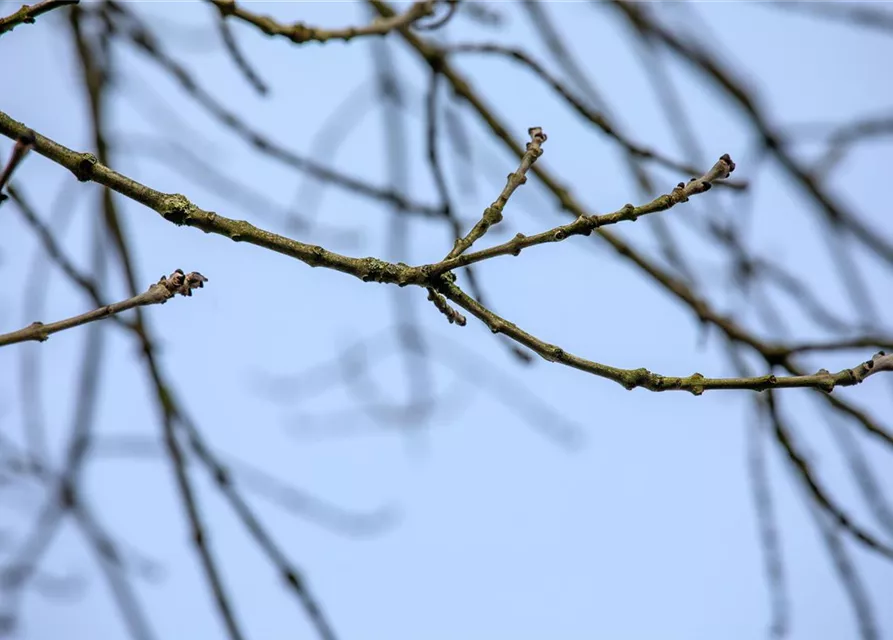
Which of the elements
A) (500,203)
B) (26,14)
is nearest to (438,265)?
(500,203)

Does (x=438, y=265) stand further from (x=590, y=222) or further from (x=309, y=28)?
(x=309, y=28)

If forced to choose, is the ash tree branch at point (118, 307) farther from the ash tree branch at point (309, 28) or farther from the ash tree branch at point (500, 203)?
the ash tree branch at point (309, 28)

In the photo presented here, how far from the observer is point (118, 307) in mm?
799

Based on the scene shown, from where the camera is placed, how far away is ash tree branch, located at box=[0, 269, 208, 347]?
2.61 ft

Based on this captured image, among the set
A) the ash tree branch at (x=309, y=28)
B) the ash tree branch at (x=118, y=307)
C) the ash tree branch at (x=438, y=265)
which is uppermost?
the ash tree branch at (x=309, y=28)

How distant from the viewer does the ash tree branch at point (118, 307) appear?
80 centimetres

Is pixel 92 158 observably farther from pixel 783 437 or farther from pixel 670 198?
pixel 783 437

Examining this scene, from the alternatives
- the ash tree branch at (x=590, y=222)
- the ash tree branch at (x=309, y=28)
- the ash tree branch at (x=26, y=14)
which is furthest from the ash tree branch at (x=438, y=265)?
the ash tree branch at (x=309, y=28)

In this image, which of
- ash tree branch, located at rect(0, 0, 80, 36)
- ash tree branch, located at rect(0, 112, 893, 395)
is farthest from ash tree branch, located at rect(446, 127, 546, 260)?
ash tree branch, located at rect(0, 0, 80, 36)

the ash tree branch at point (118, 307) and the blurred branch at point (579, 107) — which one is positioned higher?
the blurred branch at point (579, 107)

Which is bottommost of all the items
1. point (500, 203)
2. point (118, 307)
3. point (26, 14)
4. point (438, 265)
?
point (118, 307)

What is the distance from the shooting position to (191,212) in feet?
3.02

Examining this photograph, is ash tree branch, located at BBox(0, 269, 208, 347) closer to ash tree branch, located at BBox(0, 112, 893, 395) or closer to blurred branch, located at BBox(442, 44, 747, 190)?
ash tree branch, located at BBox(0, 112, 893, 395)

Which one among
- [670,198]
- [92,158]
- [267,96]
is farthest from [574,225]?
[267,96]
